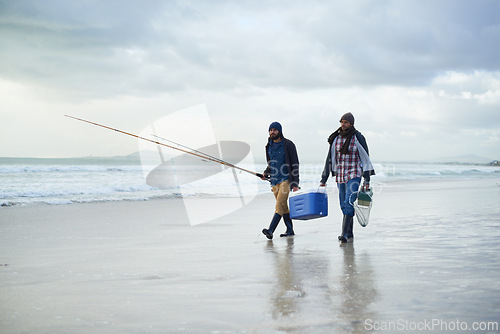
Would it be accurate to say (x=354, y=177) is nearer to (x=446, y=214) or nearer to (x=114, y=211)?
(x=446, y=214)

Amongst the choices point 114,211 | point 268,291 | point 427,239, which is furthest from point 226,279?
point 114,211

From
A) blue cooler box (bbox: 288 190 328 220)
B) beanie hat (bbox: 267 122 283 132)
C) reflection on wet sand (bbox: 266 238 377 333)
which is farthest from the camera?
beanie hat (bbox: 267 122 283 132)

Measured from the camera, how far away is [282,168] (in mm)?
7684

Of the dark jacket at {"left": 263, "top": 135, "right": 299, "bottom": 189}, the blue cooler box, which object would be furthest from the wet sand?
the dark jacket at {"left": 263, "top": 135, "right": 299, "bottom": 189}

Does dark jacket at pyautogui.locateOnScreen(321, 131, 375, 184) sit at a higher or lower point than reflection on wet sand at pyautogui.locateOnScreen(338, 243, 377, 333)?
higher

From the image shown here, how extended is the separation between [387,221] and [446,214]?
1506mm

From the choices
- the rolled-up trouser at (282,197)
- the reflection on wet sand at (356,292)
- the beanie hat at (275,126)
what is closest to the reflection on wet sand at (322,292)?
the reflection on wet sand at (356,292)

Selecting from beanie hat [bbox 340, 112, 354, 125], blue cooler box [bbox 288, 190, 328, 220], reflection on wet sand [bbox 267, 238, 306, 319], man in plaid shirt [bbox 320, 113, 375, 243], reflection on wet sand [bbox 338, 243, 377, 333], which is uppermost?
beanie hat [bbox 340, 112, 354, 125]

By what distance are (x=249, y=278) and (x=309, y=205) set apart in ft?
9.38

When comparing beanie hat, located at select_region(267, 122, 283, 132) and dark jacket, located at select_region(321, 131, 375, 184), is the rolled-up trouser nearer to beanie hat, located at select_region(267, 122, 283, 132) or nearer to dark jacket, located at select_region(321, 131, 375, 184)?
dark jacket, located at select_region(321, 131, 375, 184)

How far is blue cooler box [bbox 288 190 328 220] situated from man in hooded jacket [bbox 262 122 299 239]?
0.66ft

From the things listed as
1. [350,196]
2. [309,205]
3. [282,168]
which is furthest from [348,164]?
[282,168]

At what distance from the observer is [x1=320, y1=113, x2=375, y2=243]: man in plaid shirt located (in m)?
6.91

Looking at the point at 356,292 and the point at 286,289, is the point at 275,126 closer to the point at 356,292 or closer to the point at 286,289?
the point at 286,289
